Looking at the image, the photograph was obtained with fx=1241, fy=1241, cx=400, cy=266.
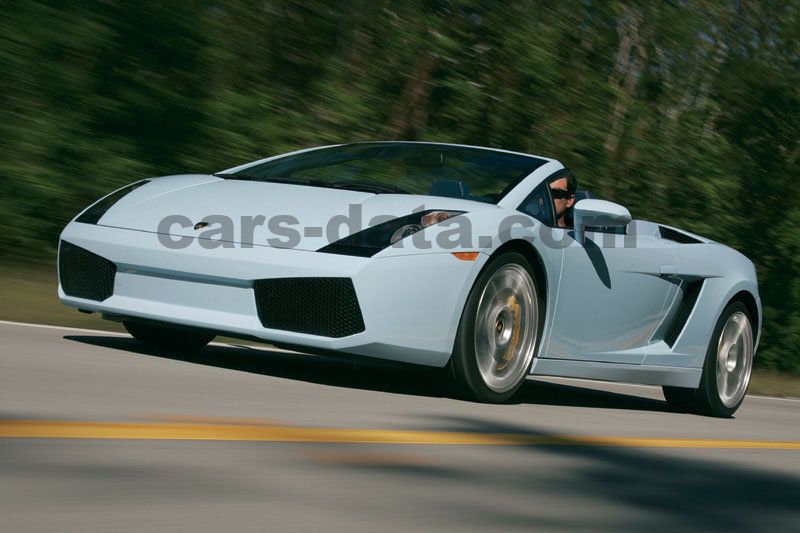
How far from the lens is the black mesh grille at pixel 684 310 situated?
7.20 m

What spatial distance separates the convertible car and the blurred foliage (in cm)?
458

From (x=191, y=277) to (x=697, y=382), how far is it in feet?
11.3

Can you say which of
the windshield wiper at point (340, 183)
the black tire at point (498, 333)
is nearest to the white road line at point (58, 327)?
the windshield wiper at point (340, 183)

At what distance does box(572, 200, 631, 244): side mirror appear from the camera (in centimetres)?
629

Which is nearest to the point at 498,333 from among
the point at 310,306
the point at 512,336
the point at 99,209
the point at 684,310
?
the point at 512,336

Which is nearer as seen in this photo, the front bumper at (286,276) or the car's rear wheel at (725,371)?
the front bumper at (286,276)

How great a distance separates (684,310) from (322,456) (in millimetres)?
3971

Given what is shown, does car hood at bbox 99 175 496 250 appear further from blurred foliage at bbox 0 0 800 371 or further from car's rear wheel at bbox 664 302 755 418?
blurred foliage at bbox 0 0 800 371

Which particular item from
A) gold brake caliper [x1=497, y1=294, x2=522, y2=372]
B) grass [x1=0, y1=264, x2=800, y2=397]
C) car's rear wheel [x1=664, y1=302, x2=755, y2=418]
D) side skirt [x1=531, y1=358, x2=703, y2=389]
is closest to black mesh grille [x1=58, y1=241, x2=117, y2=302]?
grass [x1=0, y1=264, x2=800, y2=397]

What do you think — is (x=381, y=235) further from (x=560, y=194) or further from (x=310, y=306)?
(x=560, y=194)

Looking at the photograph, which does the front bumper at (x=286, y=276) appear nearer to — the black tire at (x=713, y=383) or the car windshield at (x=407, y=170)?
the car windshield at (x=407, y=170)

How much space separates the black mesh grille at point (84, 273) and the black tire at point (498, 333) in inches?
62.9

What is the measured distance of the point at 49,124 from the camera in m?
10.7

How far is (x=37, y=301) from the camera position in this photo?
828 centimetres
